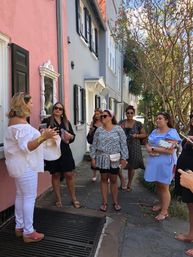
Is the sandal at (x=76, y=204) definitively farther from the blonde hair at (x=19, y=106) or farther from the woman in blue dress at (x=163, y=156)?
the blonde hair at (x=19, y=106)

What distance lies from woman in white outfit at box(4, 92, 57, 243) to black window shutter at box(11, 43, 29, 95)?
0.91 metres

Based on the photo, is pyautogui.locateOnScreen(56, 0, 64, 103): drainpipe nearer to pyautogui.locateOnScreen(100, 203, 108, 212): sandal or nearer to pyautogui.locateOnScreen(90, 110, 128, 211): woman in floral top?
pyautogui.locateOnScreen(90, 110, 128, 211): woman in floral top

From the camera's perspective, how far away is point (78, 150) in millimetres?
9148

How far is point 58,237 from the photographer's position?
4.00 meters

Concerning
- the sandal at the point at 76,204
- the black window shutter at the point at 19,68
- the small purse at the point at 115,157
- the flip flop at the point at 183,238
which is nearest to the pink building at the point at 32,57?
the black window shutter at the point at 19,68

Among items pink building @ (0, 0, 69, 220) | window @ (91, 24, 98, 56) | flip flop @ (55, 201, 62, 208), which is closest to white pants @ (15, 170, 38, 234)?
pink building @ (0, 0, 69, 220)

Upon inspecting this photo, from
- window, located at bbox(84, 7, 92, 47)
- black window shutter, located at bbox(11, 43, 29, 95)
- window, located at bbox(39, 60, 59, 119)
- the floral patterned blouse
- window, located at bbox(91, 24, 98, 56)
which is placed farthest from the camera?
window, located at bbox(91, 24, 98, 56)

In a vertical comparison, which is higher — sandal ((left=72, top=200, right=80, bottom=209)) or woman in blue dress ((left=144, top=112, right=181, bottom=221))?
woman in blue dress ((left=144, top=112, right=181, bottom=221))

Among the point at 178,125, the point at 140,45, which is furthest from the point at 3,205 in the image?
the point at 140,45

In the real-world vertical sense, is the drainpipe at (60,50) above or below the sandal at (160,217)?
above

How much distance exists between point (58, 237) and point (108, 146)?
5.01ft

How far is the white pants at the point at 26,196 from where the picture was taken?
11.7ft

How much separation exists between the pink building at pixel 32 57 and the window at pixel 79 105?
1.30m

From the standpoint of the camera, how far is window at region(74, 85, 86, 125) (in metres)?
8.56
